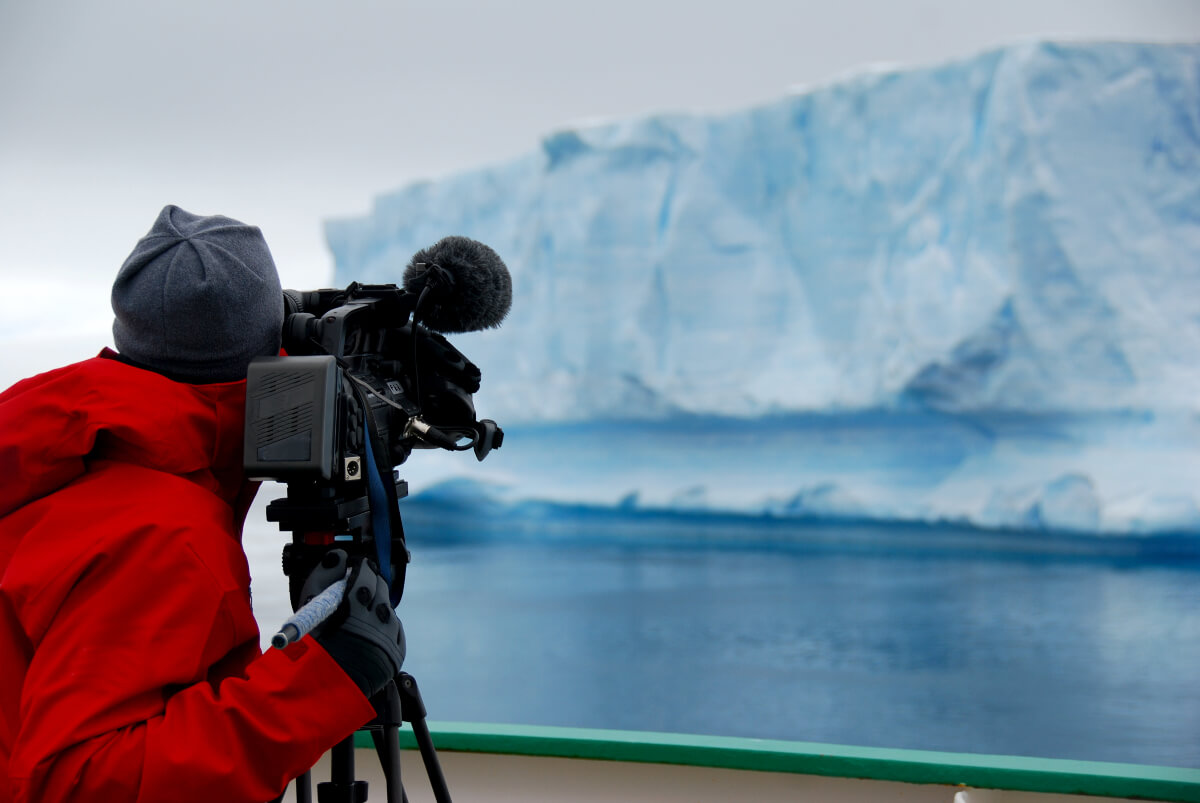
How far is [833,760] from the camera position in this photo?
40.1 inches

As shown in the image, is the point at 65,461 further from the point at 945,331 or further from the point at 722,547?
the point at 722,547

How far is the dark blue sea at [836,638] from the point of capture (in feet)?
17.9

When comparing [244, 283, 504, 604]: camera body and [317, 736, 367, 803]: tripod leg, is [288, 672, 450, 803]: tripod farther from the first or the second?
[244, 283, 504, 604]: camera body

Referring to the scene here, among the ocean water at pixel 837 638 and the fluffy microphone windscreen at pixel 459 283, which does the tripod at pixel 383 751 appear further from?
the ocean water at pixel 837 638

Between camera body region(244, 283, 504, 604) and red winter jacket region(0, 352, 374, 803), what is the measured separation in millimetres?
40

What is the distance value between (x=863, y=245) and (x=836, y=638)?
298 centimetres

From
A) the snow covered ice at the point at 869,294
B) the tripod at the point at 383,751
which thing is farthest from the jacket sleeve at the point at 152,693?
the snow covered ice at the point at 869,294

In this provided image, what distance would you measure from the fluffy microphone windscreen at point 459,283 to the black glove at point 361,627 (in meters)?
0.19

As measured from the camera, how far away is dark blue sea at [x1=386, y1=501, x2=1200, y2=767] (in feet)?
17.9

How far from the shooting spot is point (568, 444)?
28.3 feet

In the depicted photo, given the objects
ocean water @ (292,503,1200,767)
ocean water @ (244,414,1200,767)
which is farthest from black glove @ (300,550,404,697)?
ocean water @ (292,503,1200,767)

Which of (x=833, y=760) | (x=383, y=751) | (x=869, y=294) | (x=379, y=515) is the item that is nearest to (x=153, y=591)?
(x=379, y=515)

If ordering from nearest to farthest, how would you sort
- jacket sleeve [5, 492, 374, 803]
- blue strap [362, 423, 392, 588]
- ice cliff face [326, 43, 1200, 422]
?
jacket sleeve [5, 492, 374, 803]
blue strap [362, 423, 392, 588]
ice cliff face [326, 43, 1200, 422]

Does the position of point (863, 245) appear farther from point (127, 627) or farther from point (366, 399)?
point (127, 627)
